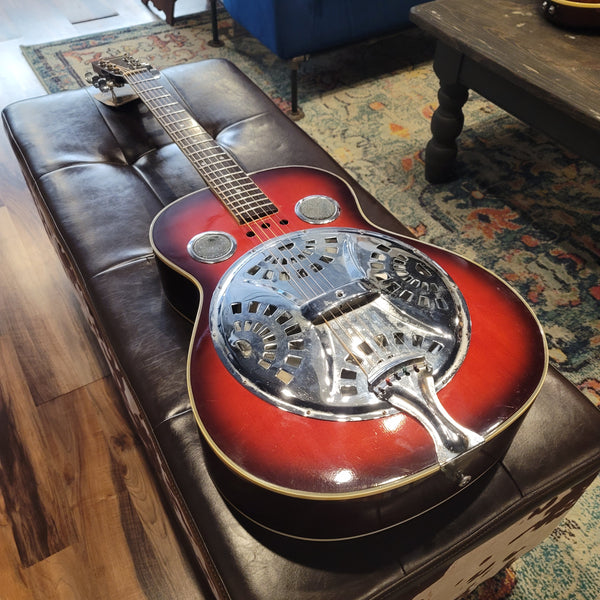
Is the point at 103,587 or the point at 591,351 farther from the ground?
the point at 591,351

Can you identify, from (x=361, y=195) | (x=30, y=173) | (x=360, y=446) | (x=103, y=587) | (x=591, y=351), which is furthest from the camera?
(x=591, y=351)

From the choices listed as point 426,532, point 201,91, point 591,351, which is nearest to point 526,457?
point 426,532

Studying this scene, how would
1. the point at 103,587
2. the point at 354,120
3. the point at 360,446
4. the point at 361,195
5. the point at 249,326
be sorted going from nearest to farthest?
the point at 360,446
the point at 249,326
the point at 103,587
the point at 361,195
the point at 354,120

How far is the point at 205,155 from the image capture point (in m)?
1.23

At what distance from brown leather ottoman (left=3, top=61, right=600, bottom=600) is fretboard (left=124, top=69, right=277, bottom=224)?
8cm

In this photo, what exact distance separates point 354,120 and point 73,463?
5.53ft

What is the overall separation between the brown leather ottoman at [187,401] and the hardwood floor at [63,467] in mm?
173

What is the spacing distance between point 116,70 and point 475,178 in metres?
1.27

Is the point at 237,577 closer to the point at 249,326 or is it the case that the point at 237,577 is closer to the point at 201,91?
the point at 249,326

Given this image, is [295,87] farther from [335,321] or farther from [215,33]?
[335,321]

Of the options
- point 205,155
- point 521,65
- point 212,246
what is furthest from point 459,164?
point 212,246

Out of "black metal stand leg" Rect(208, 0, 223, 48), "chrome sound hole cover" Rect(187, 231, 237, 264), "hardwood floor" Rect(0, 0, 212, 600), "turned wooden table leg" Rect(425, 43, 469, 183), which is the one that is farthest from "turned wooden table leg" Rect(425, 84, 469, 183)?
"black metal stand leg" Rect(208, 0, 223, 48)

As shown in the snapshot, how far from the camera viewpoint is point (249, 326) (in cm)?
83

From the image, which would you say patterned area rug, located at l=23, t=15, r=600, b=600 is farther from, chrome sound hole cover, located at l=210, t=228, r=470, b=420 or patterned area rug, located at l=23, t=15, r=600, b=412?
chrome sound hole cover, located at l=210, t=228, r=470, b=420
